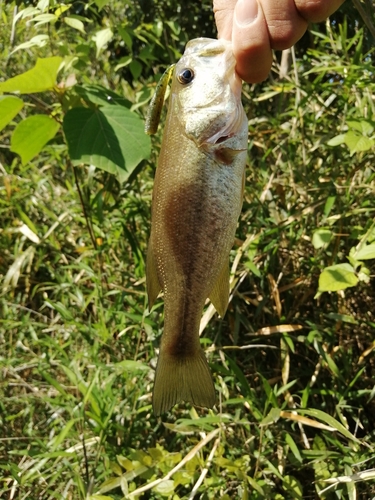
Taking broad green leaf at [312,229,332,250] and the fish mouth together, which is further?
broad green leaf at [312,229,332,250]

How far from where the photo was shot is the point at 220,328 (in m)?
2.58

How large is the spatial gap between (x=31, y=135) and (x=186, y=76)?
128 centimetres

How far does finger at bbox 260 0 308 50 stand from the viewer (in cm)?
137

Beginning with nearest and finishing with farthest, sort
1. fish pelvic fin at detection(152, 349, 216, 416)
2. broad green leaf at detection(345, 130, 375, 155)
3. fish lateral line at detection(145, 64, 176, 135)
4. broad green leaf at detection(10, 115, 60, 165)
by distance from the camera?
fish lateral line at detection(145, 64, 176, 135), fish pelvic fin at detection(152, 349, 216, 416), broad green leaf at detection(345, 130, 375, 155), broad green leaf at detection(10, 115, 60, 165)

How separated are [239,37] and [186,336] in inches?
27.7

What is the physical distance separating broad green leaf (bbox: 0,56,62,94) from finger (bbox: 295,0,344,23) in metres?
1.23

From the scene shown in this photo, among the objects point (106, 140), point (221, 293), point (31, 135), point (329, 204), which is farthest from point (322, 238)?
point (31, 135)

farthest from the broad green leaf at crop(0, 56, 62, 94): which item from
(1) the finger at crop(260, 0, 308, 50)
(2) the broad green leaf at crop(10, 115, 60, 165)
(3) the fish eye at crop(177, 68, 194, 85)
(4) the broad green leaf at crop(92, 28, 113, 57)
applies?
(1) the finger at crop(260, 0, 308, 50)

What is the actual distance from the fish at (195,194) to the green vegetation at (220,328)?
28.9 inches

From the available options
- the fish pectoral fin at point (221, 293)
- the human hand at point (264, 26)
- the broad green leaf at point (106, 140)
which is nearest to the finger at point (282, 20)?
the human hand at point (264, 26)

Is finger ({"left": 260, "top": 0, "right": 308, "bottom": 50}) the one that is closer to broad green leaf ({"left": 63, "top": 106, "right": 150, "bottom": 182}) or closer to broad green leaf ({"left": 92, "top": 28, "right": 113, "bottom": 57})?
broad green leaf ({"left": 63, "top": 106, "right": 150, "bottom": 182})

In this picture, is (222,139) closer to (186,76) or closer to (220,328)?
(186,76)

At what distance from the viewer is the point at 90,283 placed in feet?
11.0

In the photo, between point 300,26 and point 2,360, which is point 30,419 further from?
point 300,26
